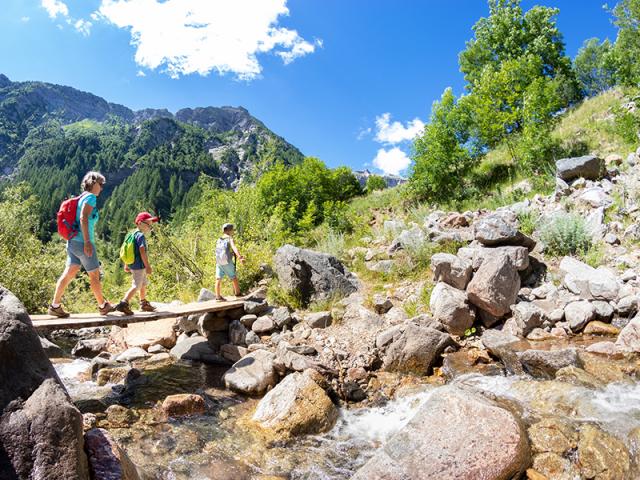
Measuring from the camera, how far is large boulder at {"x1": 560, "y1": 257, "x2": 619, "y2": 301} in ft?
23.1

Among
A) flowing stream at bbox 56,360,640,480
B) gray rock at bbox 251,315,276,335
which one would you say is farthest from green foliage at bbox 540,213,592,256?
gray rock at bbox 251,315,276,335

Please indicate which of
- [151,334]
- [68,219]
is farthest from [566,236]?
[151,334]

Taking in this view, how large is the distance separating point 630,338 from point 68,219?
857 cm

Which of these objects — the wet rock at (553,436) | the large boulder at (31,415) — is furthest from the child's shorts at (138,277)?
the wet rock at (553,436)

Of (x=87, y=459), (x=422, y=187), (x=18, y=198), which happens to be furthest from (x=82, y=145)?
(x=87, y=459)

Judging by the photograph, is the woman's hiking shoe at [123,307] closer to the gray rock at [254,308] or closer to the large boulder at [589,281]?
the gray rock at [254,308]

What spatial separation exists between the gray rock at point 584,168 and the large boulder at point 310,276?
7.43 m

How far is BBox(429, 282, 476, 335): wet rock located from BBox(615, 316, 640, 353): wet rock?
7.26 feet

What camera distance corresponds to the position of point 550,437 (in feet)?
13.7

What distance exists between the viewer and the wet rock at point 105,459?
2943mm

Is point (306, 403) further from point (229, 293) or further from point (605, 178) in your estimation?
point (605, 178)

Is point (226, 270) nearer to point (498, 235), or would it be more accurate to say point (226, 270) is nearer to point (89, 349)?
point (89, 349)

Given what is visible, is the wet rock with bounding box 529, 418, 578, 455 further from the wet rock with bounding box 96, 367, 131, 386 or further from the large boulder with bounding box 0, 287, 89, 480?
the wet rock with bounding box 96, 367, 131, 386

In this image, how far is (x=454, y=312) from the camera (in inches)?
287
